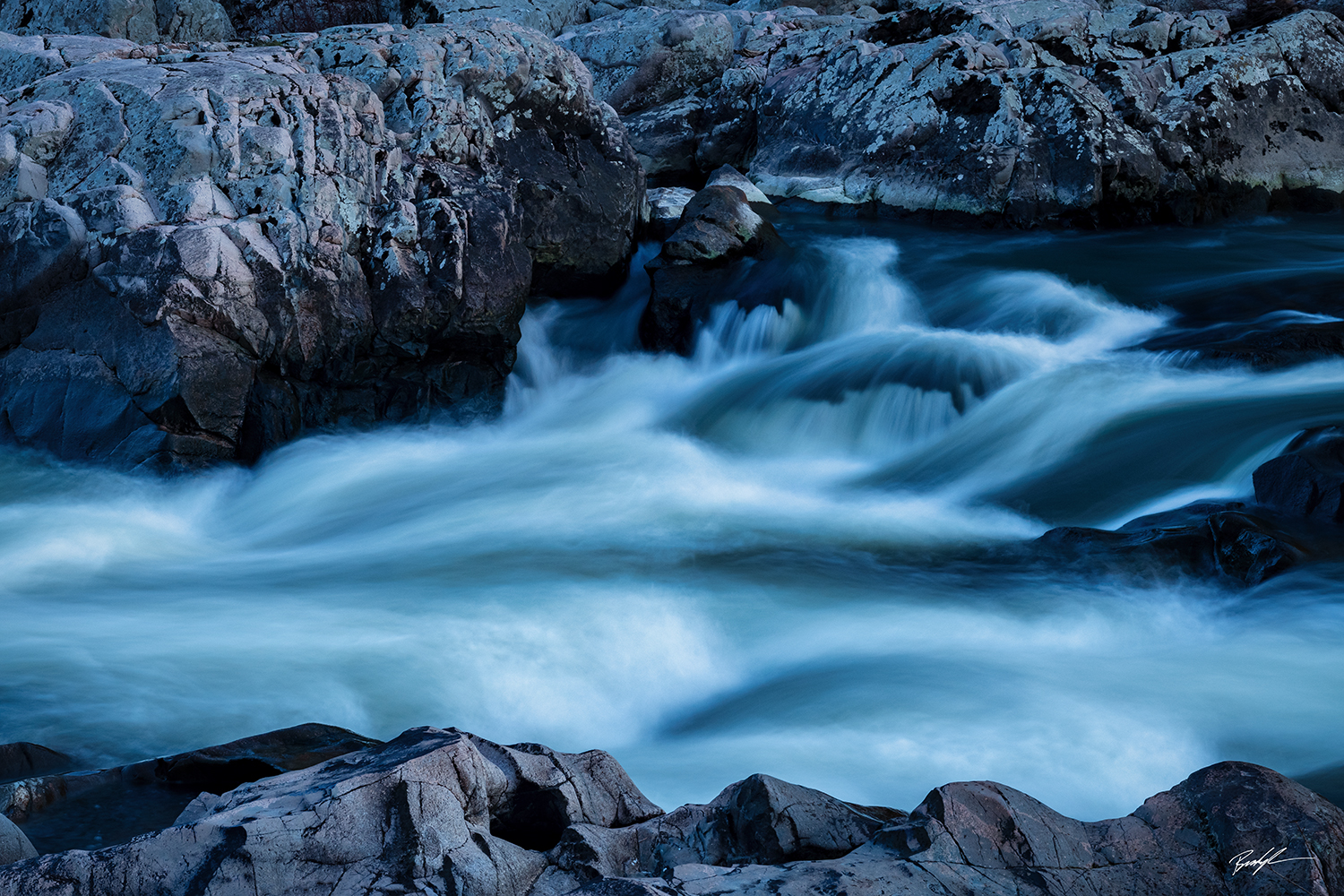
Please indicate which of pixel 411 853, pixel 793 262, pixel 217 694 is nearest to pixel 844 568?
pixel 217 694

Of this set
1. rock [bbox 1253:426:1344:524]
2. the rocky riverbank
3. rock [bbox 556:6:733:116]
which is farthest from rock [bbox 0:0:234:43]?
rock [bbox 1253:426:1344:524]

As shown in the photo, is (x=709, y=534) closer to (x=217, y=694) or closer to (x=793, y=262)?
(x=217, y=694)

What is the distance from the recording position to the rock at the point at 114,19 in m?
12.5

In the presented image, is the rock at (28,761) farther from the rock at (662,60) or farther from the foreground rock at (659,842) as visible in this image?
the rock at (662,60)

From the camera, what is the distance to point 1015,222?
33.8 ft

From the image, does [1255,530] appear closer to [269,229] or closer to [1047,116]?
[269,229]

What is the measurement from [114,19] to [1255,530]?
42.9 feet

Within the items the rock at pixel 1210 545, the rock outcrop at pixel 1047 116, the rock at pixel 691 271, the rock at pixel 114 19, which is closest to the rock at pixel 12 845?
the rock at pixel 1210 545

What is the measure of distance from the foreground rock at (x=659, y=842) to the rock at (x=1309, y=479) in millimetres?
3049

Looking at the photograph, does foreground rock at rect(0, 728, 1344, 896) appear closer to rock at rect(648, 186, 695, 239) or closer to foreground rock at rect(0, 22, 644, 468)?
foreground rock at rect(0, 22, 644, 468)

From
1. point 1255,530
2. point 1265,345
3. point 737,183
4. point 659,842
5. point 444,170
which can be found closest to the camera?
point 659,842

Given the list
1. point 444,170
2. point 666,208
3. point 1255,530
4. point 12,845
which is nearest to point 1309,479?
point 1255,530

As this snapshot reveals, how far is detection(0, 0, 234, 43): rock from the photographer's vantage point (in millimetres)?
12539
